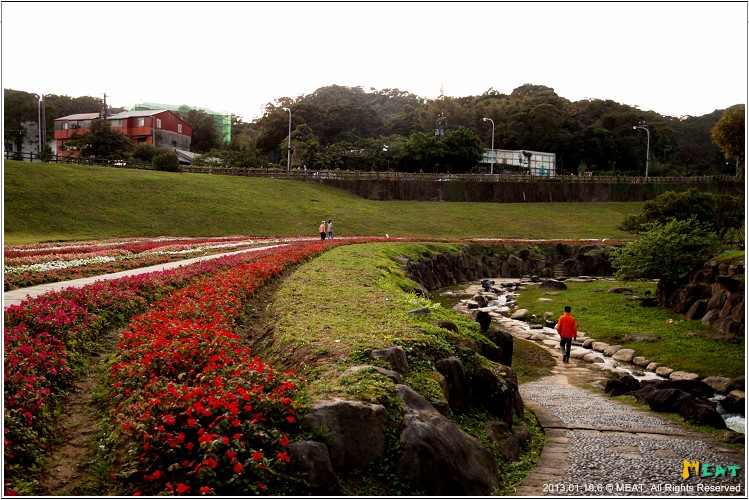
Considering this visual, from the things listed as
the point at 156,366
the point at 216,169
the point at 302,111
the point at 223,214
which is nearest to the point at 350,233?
the point at 223,214

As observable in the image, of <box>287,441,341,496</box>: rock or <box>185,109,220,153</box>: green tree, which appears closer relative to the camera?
<box>287,441,341,496</box>: rock

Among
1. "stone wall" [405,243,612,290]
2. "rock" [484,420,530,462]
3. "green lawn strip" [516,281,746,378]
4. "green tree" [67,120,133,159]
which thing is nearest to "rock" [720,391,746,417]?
"green lawn strip" [516,281,746,378]

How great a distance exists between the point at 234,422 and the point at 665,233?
2881cm

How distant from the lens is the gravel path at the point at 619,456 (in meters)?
10.4

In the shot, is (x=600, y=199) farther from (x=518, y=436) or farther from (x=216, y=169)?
(x=518, y=436)

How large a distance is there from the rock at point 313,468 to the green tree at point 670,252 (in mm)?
26471

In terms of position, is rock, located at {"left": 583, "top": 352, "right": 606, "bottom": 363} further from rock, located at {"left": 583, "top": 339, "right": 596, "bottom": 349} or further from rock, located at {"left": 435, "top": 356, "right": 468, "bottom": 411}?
rock, located at {"left": 435, "top": 356, "right": 468, "bottom": 411}

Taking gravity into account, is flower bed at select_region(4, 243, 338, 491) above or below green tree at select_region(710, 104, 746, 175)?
below

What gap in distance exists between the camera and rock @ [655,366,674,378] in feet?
63.2

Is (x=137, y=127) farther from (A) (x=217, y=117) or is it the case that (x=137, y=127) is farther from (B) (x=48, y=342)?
(B) (x=48, y=342)

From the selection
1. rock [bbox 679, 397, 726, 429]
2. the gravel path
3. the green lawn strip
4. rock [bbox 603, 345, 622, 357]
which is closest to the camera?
the gravel path

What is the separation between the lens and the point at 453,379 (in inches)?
464

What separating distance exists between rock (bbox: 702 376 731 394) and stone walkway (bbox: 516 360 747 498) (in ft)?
10.8

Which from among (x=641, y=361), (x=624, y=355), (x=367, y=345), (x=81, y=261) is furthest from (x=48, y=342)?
(x=624, y=355)
